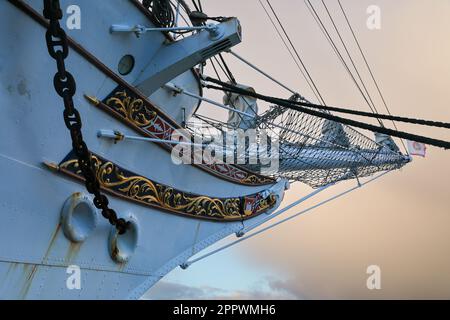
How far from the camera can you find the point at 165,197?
3553 millimetres

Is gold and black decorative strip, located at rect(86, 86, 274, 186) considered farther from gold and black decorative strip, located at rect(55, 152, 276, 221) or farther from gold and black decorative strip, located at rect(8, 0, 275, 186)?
gold and black decorative strip, located at rect(55, 152, 276, 221)

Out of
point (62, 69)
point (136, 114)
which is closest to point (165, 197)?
point (136, 114)

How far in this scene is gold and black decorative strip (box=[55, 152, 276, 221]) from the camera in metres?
2.88

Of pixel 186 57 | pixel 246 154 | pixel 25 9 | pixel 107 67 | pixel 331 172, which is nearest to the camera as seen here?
pixel 25 9

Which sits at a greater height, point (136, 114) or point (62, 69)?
point (136, 114)

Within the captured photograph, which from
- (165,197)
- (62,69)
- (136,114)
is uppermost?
(136,114)

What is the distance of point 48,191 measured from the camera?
8.37 ft

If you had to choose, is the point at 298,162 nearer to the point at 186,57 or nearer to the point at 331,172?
the point at 331,172

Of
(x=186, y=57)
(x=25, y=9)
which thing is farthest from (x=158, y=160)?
(x=25, y=9)

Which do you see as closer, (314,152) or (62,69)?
(62,69)

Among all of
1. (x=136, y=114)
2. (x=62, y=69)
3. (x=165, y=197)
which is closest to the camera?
(x=62, y=69)

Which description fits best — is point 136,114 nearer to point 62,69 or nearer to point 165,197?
point 165,197

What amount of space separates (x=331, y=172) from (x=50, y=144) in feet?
14.0

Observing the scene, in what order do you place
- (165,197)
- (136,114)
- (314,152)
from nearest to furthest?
(136,114) → (165,197) → (314,152)
